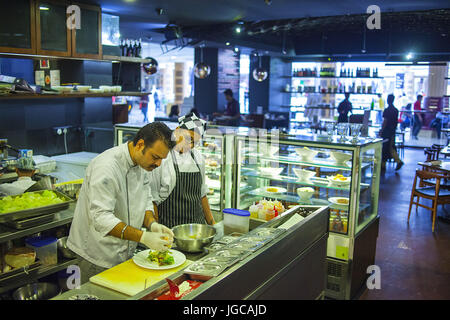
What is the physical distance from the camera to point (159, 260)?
6.83ft

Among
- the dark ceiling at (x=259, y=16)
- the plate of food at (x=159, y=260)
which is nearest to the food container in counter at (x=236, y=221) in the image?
the plate of food at (x=159, y=260)

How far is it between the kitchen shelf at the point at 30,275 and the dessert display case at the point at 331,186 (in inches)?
64.0

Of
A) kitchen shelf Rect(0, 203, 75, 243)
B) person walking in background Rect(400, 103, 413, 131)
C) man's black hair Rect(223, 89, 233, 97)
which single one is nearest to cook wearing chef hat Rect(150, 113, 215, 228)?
kitchen shelf Rect(0, 203, 75, 243)

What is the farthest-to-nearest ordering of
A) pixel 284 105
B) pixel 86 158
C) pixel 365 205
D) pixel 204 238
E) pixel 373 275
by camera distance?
pixel 284 105 → pixel 86 158 → pixel 373 275 → pixel 365 205 → pixel 204 238

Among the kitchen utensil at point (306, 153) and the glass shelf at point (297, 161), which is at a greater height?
the kitchen utensil at point (306, 153)

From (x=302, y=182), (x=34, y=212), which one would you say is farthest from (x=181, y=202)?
(x=302, y=182)

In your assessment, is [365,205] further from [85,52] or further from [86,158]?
[85,52]

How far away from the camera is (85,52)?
18.2 feet

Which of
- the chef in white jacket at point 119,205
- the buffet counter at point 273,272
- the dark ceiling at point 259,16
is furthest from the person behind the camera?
the dark ceiling at point 259,16

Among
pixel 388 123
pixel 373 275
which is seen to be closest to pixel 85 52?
pixel 373 275

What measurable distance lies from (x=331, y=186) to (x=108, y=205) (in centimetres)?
234

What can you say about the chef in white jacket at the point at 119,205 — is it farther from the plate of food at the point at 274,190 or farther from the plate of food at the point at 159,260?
the plate of food at the point at 274,190

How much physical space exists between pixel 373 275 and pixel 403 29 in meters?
8.42

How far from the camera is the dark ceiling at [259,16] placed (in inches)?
260
